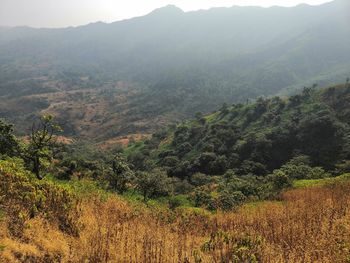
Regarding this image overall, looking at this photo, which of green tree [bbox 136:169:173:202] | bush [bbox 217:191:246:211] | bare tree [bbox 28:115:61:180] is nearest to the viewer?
bare tree [bbox 28:115:61:180]

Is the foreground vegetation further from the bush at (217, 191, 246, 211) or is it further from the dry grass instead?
the bush at (217, 191, 246, 211)

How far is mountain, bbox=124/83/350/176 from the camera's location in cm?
4288

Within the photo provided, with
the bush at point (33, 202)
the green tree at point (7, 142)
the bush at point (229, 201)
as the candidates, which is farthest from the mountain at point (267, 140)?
the bush at point (33, 202)

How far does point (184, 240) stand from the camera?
809cm

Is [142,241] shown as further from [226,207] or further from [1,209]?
[226,207]

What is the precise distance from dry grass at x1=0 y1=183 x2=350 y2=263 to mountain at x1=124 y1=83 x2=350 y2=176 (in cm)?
3183

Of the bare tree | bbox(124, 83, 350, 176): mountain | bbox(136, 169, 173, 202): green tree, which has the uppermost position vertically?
the bare tree

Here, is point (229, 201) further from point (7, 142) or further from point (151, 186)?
point (7, 142)

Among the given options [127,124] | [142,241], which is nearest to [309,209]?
[142,241]

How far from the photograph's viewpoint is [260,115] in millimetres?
57656

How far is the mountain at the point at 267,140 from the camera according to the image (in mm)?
42875

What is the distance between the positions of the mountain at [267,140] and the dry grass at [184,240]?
31.8 m

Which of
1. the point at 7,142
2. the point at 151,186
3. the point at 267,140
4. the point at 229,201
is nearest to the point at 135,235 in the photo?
the point at 229,201

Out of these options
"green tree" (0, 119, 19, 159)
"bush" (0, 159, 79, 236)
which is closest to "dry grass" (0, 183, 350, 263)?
"bush" (0, 159, 79, 236)
